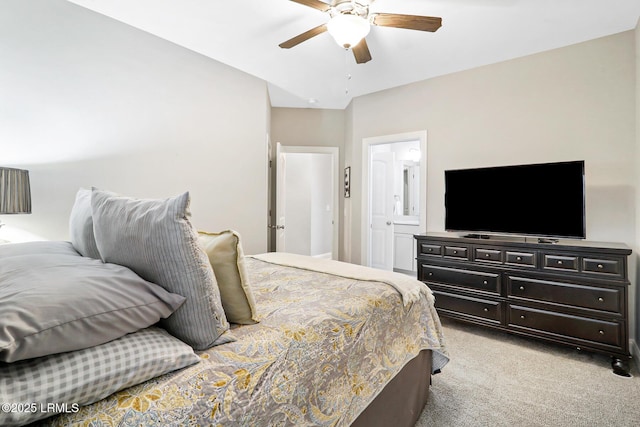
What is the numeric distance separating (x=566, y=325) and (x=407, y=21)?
262cm

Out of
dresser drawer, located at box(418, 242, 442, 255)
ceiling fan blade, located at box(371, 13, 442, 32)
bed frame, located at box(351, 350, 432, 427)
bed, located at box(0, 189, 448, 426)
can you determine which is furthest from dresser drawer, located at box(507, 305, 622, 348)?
ceiling fan blade, located at box(371, 13, 442, 32)

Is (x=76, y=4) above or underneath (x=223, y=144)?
above

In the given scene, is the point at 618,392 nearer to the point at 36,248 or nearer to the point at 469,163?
the point at 469,163

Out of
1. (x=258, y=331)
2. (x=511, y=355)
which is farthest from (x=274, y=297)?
(x=511, y=355)

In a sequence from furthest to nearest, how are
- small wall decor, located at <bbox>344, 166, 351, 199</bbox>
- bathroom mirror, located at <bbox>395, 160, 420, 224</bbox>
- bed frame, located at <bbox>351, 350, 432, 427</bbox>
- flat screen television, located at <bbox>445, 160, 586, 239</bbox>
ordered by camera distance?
bathroom mirror, located at <bbox>395, 160, 420, 224</bbox> → small wall decor, located at <bbox>344, 166, 351, 199</bbox> → flat screen television, located at <bbox>445, 160, 586, 239</bbox> → bed frame, located at <bbox>351, 350, 432, 427</bbox>

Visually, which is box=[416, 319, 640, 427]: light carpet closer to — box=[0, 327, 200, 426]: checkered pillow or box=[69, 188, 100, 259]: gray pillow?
box=[0, 327, 200, 426]: checkered pillow

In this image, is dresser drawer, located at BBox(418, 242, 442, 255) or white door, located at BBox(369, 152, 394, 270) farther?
white door, located at BBox(369, 152, 394, 270)

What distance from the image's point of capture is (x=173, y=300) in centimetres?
85

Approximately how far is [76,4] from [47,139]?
1.17 metres

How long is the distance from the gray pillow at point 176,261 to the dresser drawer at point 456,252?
101 inches

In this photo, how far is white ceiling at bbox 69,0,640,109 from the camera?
2.34 meters

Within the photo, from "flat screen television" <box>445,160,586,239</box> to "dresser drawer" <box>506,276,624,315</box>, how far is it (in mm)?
422

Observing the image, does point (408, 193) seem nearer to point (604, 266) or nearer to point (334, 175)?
point (334, 175)

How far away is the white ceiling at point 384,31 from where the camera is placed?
7.68 ft
